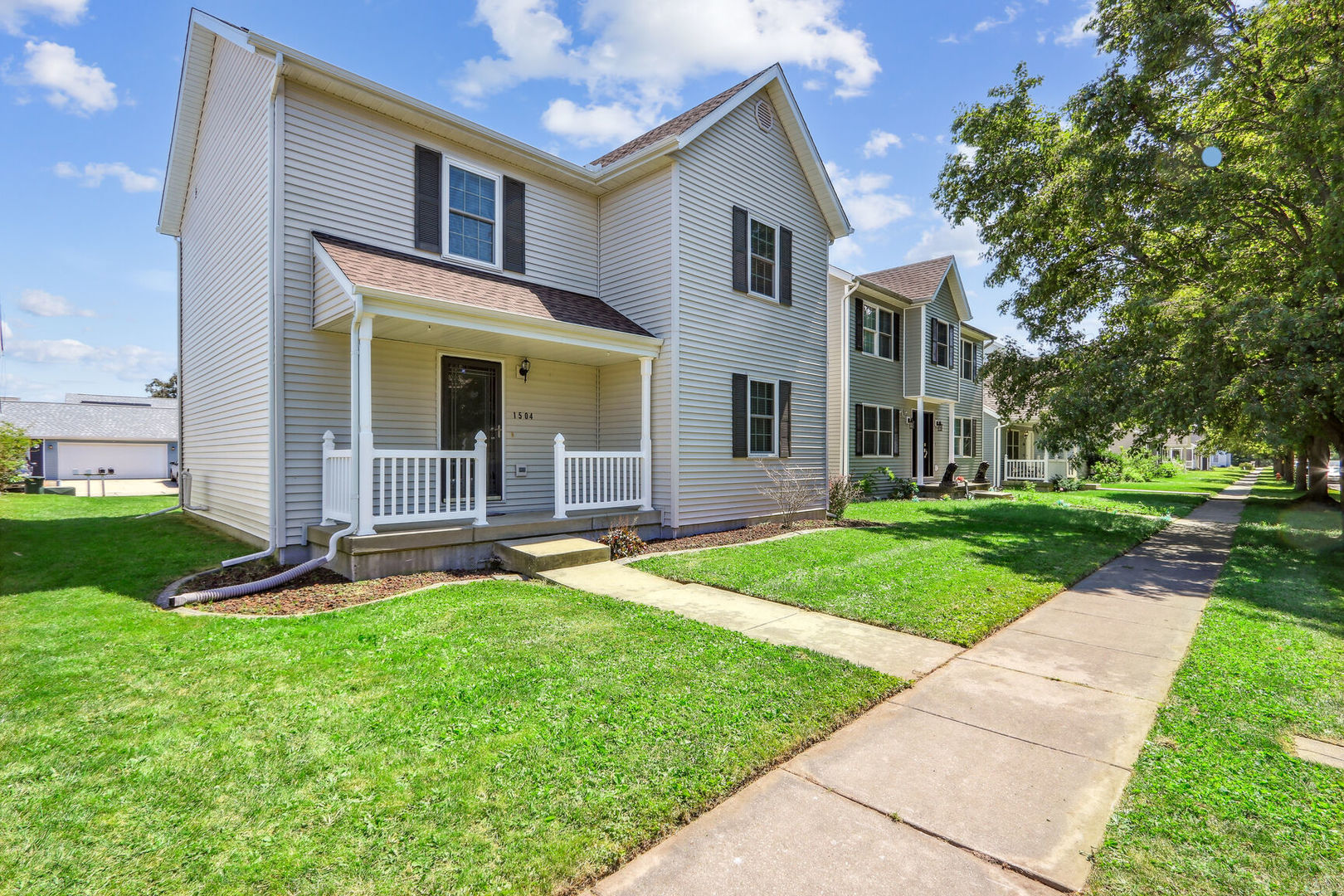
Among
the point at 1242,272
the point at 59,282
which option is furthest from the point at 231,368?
the point at 59,282

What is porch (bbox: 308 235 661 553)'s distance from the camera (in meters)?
6.83

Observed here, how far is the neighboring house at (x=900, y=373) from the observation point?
16.4m

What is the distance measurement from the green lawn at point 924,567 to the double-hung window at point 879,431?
4965 millimetres

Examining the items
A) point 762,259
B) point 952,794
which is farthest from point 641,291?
point 952,794

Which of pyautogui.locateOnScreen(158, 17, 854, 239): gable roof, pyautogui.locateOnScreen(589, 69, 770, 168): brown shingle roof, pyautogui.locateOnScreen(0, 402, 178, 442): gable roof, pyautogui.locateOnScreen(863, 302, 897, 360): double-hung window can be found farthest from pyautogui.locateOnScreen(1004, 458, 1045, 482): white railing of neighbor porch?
pyautogui.locateOnScreen(0, 402, 178, 442): gable roof

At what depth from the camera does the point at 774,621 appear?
5.37 m

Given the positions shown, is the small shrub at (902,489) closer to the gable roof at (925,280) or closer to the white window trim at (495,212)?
the gable roof at (925,280)

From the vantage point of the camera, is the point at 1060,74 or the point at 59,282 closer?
the point at 1060,74

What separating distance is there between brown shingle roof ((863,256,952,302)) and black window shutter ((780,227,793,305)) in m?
7.72

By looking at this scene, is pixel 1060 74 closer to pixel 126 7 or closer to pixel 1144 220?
pixel 1144 220

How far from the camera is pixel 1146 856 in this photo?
90.7 inches

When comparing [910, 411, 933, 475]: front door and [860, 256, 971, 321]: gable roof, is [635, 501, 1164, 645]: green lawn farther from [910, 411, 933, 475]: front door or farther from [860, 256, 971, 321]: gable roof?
[860, 256, 971, 321]: gable roof

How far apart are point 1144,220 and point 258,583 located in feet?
54.2

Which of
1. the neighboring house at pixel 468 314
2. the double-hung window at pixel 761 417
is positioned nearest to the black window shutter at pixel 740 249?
the neighboring house at pixel 468 314
